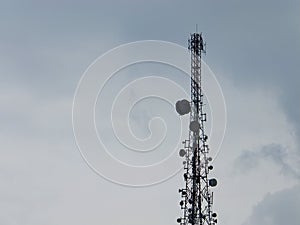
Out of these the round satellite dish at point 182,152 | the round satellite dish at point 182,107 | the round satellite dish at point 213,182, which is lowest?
the round satellite dish at point 213,182

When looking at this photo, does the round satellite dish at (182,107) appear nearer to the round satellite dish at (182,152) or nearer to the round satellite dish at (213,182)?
the round satellite dish at (182,152)

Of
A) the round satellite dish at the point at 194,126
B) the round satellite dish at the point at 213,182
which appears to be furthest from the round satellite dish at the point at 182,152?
the round satellite dish at the point at 213,182

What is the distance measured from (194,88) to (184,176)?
8360mm

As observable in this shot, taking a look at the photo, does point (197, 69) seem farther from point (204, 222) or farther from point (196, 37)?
point (204, 222)

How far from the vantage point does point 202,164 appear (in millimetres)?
56719

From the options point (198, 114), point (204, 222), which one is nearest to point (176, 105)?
point (198, 114)

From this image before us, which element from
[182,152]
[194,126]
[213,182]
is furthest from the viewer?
[182,152]

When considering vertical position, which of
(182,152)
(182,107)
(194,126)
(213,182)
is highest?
(194,126)

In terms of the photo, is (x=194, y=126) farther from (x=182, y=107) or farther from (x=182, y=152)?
(x=182, y=107)

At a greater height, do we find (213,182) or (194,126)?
(194,126)

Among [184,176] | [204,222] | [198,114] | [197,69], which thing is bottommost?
[204,222]

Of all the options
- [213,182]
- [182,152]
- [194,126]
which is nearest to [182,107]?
[194,126]

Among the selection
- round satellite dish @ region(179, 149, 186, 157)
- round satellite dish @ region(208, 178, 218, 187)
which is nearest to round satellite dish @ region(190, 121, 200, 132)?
round satellite dish @ region(179, 149, 186, 157)

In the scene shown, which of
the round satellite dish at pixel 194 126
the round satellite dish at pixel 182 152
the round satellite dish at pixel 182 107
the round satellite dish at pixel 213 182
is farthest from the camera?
the round satellite dish at pixel 182 152
